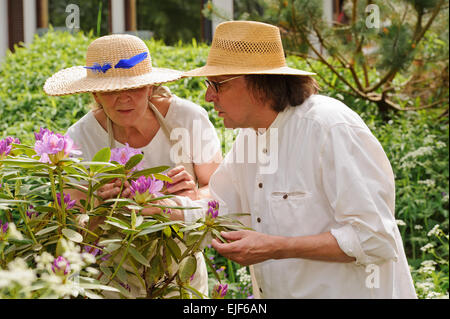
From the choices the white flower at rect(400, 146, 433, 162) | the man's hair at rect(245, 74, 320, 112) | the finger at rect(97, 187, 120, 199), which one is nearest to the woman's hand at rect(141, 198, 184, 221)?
the finger at rect(97, 187, 120, 199)

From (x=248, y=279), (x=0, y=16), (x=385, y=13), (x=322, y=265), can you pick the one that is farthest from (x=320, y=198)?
(x=0, y=16)

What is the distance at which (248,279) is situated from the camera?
12.0ft

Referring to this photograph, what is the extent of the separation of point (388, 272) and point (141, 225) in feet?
2.68

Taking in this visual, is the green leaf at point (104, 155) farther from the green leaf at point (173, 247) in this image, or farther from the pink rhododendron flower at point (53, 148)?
the green leaf at point (173, 247)

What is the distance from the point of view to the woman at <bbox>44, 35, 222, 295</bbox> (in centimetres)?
237

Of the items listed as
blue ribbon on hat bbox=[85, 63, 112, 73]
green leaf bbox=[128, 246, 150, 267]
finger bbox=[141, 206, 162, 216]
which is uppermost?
blue ribbon on hat bbox=[85, 63, 112, 73]

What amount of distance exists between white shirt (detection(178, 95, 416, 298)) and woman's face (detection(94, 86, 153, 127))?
0.45 meters

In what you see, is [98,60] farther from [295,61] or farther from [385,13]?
[295,61]

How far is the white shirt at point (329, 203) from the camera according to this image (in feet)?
6.26

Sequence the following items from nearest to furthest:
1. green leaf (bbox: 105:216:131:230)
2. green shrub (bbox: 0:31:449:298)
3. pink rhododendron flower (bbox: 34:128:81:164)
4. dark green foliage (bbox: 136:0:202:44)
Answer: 1. pink rhododendron flower (bbox: 34:128:81:164)
2. green leaf (bbox: 105:216:131:230)
3. green shrub (bbox: 0:31:449:298)
4. dark green foliage (bbox: 136:0:202:44)

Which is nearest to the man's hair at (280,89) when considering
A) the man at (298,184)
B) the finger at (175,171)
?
the man at (298,184)

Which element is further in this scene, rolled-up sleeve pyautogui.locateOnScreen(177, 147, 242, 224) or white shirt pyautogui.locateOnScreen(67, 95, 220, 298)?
white shirt pyautogui.locateOnScreen(67, 95, 220, 298)

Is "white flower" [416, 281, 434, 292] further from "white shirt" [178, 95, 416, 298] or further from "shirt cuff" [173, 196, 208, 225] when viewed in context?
"shirt cuff" [173, 196, 208, 225]

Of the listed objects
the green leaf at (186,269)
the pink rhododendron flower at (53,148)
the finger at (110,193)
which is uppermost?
the pink rhododendron flower at (53,148)
